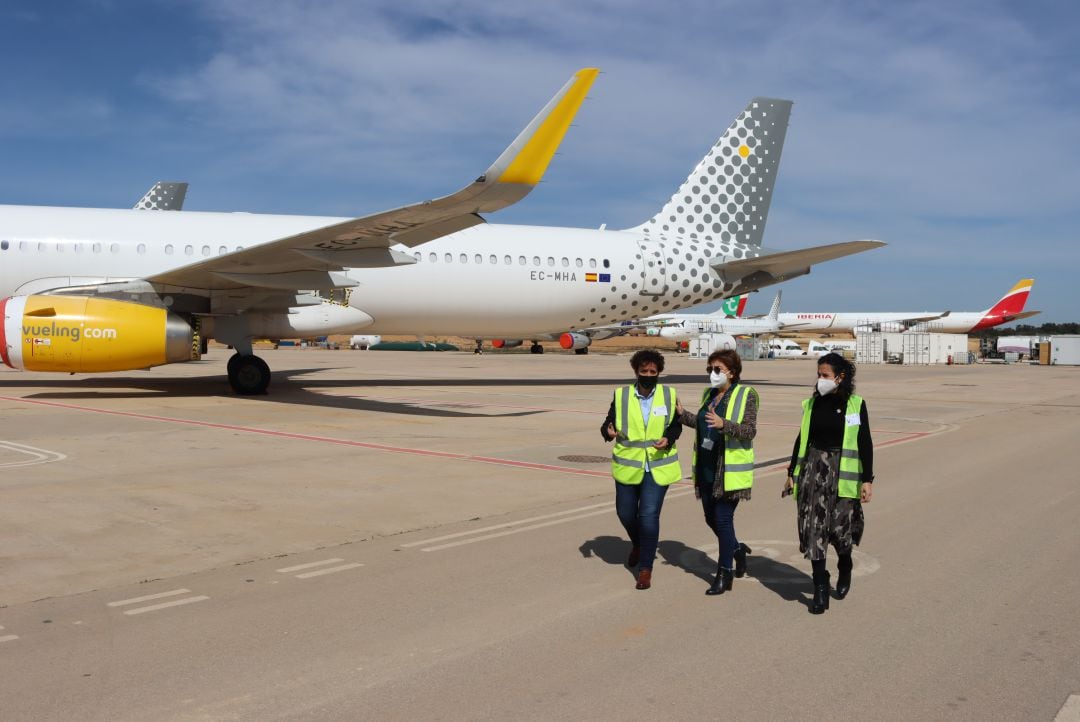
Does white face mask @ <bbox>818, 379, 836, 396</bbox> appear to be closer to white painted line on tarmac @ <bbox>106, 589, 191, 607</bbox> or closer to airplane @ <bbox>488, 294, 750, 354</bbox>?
white painted line on tarmac @ <bbox>106, 589, 191, 607</bbox>

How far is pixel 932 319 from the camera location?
72.3 metres

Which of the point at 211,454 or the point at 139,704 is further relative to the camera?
the point at 211,454

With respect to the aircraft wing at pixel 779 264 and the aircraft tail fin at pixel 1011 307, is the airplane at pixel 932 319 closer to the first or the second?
the aircraft tail fin at pixel 1011 307

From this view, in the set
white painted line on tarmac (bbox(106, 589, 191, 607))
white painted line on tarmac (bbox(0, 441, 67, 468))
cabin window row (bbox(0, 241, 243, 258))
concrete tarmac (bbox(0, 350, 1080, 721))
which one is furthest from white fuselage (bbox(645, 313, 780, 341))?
white painted line on tarmac (bbox(106, 589, 191, 607))

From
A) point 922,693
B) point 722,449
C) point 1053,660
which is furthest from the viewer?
point 722,449

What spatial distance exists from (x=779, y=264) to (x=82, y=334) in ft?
51.8

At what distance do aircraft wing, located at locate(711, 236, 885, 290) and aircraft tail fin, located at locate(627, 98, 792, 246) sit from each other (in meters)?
1.16

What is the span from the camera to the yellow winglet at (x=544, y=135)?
38.0 feet

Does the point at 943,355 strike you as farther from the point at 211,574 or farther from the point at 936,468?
the point at 211,574

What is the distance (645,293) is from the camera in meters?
22.5

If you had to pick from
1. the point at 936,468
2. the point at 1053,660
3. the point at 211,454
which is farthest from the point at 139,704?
the point at 936,468

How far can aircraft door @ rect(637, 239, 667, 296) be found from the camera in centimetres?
2231

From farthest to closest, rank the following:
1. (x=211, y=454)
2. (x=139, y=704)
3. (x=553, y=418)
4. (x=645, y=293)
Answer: (x=645, y=293) < (x=553, y=418) < (x=211, y=454) < (x=139, y=704)

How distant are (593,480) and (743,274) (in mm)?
15097
